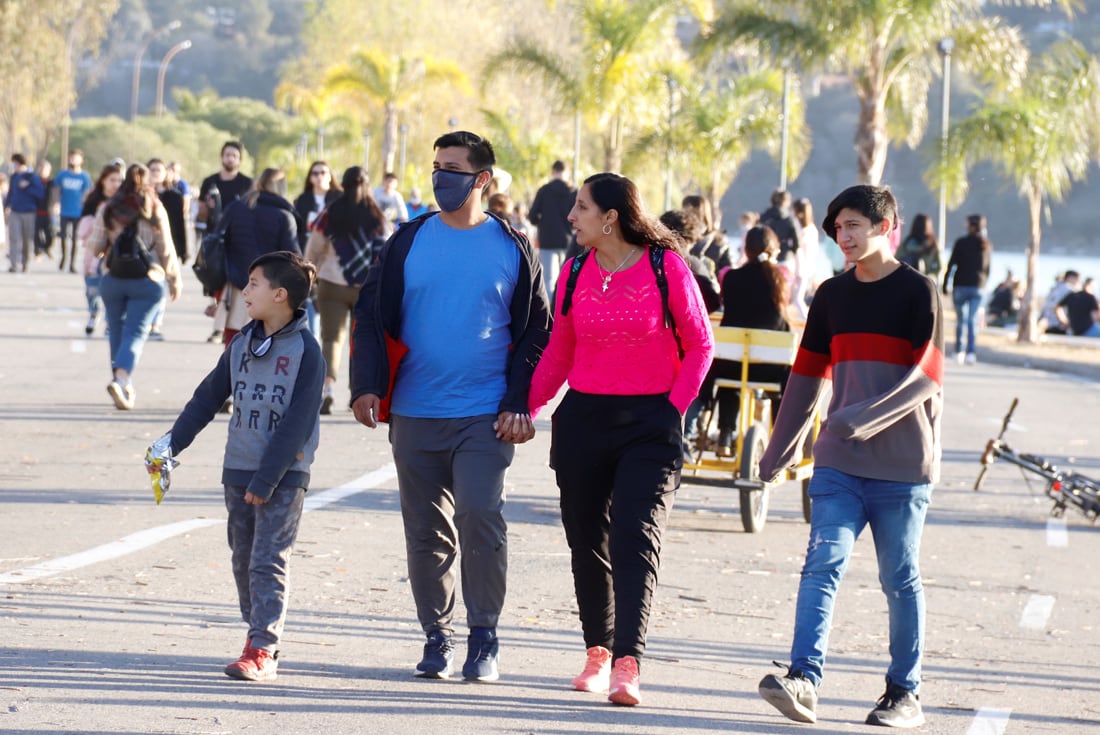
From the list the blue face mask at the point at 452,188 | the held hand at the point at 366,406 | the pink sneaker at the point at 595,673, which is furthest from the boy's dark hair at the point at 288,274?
the pink sneaker at the point at 595,673

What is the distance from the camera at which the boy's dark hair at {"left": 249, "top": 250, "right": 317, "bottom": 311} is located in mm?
6344

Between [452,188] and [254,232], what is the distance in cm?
675

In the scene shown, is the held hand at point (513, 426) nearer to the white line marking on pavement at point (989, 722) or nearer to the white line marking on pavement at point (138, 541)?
the white line marking on pavement at point (989, 722)

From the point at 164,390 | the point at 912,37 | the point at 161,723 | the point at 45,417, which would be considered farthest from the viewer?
the point at 912,37

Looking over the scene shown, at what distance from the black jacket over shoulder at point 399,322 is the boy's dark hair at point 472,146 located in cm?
18

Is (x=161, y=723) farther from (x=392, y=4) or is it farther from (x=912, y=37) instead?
(x=392, y=4)

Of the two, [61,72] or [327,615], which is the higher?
[61,72]

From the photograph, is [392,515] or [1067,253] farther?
[1067,253]

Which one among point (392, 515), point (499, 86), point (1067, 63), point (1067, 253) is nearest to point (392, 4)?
point (499, 86)

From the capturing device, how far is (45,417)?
1380 centimetres

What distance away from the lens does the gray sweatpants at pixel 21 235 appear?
32375 mm

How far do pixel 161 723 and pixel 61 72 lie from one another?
71350 millimetres

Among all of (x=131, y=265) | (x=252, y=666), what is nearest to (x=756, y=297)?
(x=131, y=265)

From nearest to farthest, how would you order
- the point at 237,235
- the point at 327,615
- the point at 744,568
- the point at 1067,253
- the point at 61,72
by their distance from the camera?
the point at 327,615 → the point at 744,568 → the point at 237,235 → the point at 61,72 → the point at 1067,253
